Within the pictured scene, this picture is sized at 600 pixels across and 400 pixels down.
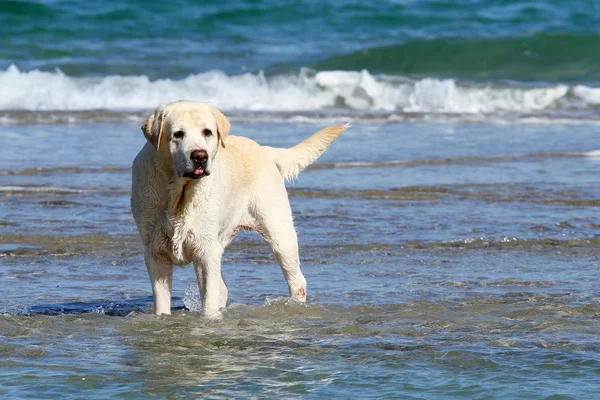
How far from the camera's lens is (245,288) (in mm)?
6531

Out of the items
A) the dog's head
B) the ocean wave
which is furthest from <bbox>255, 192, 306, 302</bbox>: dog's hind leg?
the ocean wave

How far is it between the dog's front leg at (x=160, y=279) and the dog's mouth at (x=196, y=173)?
59 cm

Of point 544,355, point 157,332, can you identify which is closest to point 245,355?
point 157,332

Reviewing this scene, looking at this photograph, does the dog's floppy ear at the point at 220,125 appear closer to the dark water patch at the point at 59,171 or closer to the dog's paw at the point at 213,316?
the dog's paw at the point at 213,316

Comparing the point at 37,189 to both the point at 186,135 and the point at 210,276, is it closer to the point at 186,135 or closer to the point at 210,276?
the point at 210,276

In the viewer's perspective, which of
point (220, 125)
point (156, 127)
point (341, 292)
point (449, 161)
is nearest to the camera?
point (156, 127)

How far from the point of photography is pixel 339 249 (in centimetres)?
761

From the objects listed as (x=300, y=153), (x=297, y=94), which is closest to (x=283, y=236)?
(x=300, y=153)

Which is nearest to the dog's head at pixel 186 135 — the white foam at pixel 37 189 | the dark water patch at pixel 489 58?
the white foam at pixel 37 189

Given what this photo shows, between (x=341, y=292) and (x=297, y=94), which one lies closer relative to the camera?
(x=341, y=292)

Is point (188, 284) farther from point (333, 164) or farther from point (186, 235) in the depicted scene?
point (333, 164)

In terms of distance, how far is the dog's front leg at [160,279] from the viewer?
5414 millimetres

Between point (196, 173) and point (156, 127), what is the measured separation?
34 cm

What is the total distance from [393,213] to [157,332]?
388 centimetres
